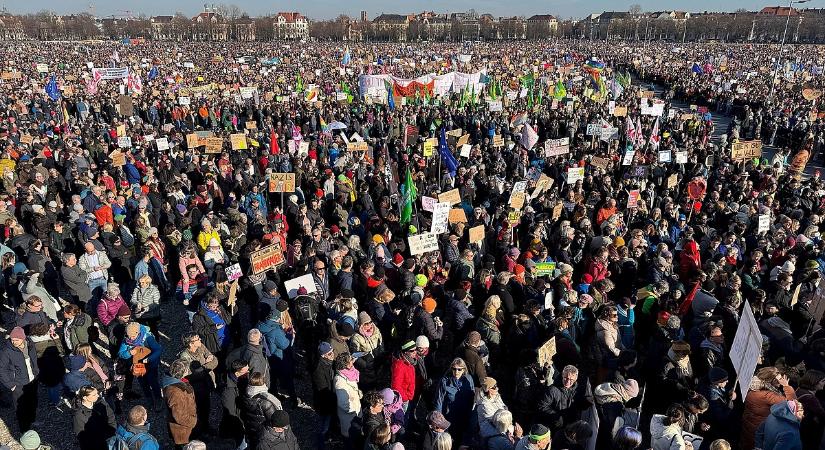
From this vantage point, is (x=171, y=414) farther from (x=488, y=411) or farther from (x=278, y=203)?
(x=278, y=203)

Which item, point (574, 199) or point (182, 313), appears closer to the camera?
point (182, 313)

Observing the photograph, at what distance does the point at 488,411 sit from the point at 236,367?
2231mm

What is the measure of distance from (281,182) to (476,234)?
3934 millimetres

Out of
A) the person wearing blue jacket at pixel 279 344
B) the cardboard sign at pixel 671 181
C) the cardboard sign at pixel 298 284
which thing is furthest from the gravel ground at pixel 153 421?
the cardboard sign at pixel 671 181

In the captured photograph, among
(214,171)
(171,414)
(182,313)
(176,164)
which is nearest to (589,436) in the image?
(171,414)

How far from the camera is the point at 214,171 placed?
41.7 ft

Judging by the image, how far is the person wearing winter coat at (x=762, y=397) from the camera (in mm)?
4691

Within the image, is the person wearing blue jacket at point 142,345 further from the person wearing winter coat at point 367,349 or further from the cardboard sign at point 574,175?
the cardboard sign at point 574,175

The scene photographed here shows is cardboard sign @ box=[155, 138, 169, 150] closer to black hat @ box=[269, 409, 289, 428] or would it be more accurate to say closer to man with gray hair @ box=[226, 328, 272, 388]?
man with gray hair @ box=[226, 328, 272, 388]

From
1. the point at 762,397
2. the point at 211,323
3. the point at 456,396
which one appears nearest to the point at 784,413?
the point at 762,397

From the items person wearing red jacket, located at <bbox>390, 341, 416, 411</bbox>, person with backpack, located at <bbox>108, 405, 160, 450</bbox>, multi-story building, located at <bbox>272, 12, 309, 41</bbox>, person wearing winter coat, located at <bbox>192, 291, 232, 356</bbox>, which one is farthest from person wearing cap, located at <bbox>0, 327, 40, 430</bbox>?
multi-story building, located at <bbox>272, 12, 309, 41</bbox>

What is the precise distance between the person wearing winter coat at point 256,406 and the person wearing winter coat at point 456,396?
144 centimetres

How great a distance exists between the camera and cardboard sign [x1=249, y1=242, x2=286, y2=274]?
7227mm

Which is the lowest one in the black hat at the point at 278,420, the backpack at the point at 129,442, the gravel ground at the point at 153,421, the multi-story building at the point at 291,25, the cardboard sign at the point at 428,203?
the gravel ground at the point at 153,421
